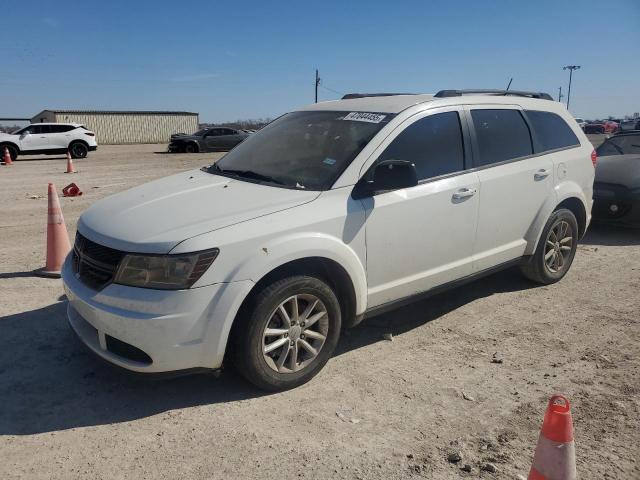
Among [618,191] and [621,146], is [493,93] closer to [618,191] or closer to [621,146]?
[618,191]

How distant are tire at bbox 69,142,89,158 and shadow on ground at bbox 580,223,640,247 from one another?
21.3 metres

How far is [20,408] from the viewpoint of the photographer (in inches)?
123

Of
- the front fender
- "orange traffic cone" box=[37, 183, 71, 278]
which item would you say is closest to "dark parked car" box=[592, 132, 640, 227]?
the front fender

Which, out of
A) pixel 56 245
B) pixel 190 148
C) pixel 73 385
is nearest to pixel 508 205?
pixel 73 385

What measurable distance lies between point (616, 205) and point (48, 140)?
71.5ft

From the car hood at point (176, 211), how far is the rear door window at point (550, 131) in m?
2.70

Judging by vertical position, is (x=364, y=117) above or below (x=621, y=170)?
above

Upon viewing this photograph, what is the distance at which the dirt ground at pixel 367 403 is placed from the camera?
264cm

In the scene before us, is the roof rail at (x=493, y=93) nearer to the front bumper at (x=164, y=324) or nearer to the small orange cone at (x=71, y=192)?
the front bumper at (x=164, y=324)

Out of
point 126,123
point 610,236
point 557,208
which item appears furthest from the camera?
point 126,123

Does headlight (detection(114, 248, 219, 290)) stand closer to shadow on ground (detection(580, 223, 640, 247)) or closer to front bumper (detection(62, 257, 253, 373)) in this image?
front bumper (detection(62, 257, 253, 373))

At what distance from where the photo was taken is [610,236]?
7.47 meters

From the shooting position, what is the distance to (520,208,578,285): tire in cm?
496

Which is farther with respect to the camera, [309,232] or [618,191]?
[618,191]
